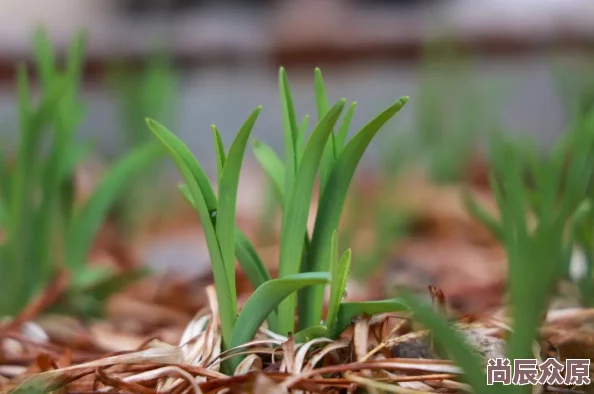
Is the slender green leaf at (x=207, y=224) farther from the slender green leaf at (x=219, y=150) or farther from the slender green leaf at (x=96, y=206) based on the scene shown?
the slender green leaf at (x=96, y=206)

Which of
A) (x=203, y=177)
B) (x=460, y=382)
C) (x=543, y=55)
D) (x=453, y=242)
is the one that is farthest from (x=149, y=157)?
(x=543, y=55)

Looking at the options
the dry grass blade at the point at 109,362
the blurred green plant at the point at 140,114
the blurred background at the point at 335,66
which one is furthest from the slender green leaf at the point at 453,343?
the blurred background at the point at 335,66

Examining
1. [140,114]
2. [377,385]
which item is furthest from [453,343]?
[140,114]

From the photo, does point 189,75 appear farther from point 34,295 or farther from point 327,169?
point 327,169

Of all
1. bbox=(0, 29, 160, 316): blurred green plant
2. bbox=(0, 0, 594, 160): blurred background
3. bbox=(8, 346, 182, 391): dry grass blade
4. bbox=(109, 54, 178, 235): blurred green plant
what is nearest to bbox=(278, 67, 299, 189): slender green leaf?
bbox=(8, 346, 182, 391): dry grass blade

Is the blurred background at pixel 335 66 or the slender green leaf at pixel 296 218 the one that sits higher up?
the blurred background at pixel 335 66

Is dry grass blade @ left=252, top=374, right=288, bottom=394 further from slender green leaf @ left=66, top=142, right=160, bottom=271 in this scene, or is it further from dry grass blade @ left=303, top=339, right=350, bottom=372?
slender green leaf @ left=66, top=142, right=160, bottom=271
